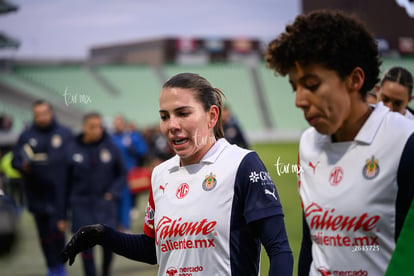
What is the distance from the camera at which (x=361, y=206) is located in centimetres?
206

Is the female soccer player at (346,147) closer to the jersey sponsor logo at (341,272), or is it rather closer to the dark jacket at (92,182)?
the jersey sponsor logo at (341,272)

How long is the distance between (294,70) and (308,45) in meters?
0.10

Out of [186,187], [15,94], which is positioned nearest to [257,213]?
[186,187]

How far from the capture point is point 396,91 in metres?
2.90

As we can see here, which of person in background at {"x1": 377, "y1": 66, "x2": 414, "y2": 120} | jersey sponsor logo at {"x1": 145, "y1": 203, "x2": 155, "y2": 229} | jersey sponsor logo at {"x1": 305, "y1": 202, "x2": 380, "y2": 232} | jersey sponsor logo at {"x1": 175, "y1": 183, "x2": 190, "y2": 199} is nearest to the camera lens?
jersey sponsor logo at {"x1": 305, "y1": 202, "x2": 380, "y2": 232}

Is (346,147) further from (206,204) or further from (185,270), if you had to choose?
(185,270)

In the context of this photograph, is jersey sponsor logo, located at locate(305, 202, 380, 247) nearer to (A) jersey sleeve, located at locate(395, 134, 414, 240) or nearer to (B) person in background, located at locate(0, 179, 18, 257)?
(A) jersey sleeve, located at locate(395, 134, 414, 240)

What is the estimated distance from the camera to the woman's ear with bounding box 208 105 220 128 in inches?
95.0

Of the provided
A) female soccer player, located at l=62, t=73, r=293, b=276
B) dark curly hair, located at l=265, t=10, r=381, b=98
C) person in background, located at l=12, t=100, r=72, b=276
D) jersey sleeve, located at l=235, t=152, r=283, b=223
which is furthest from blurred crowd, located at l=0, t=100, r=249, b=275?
dark curly hair, located at l=265, t=10, r=381, b=98

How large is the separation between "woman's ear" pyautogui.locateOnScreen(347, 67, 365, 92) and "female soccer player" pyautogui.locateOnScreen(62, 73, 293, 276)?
0.49 metres

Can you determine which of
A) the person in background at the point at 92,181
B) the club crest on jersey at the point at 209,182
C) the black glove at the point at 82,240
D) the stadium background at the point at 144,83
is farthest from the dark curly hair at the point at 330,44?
the stadium background at the point at 144,83

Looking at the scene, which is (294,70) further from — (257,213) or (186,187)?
(186,187)

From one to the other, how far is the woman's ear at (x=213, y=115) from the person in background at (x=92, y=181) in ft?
13.5

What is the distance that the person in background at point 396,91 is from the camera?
2904 millimetres
